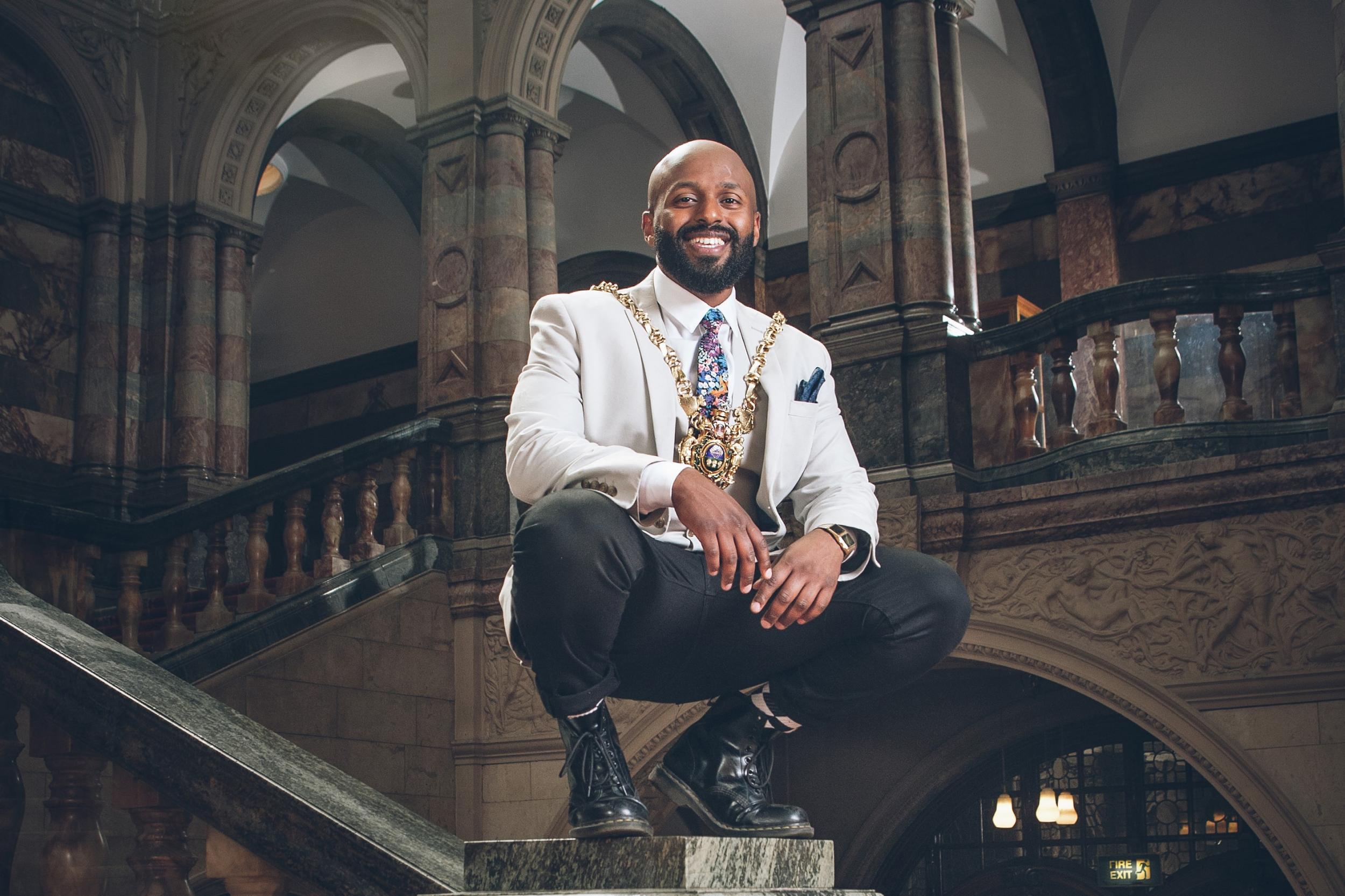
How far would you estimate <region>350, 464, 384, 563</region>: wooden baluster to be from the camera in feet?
30.0

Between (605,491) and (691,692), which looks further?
(691,692)

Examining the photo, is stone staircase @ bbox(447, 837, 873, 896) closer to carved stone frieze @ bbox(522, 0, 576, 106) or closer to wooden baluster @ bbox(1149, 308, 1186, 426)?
wooden baluster @ bbox(1149, 308, 1186, 426)

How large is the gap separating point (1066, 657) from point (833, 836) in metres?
3.97

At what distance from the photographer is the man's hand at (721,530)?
2.32 m

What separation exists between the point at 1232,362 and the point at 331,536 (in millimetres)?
4957

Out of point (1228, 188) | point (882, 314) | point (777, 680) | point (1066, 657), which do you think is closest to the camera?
point (777, 680)

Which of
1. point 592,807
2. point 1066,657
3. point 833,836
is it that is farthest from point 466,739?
point 592,807

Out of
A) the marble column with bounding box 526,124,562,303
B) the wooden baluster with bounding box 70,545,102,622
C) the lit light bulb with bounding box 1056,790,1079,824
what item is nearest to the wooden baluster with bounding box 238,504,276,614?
the wooden baluster with bounding box 70,545,102,622

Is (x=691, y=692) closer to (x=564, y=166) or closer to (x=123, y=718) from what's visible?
(x=123, y=718)

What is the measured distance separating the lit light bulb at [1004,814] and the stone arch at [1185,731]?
2.89 meters

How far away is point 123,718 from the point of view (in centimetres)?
295

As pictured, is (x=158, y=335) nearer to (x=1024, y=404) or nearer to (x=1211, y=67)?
(x=1024, y=404)

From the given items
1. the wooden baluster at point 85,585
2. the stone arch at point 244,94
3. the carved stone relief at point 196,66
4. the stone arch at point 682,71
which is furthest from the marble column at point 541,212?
the carved stone relief at point 196,66

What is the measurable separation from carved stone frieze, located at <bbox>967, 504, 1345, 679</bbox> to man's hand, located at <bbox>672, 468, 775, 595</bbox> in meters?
4.88
